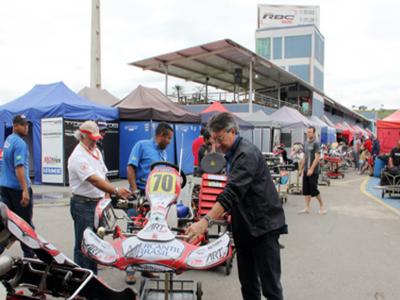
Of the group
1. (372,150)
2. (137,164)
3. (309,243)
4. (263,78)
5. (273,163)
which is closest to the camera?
(137,164)

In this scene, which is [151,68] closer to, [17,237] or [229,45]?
[229,45]

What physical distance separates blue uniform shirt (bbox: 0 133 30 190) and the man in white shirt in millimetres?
1215

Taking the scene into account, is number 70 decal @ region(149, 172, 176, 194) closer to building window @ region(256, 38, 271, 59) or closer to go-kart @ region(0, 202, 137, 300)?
go-kart @ region(0, 202, 137, 300)

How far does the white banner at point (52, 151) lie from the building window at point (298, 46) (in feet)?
151

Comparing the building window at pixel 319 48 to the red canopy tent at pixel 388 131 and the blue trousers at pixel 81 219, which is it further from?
the blue trousers at pixel 81 219

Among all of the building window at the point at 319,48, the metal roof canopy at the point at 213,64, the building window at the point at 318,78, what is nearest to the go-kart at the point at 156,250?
the metal roof canopy at the point at 213,64

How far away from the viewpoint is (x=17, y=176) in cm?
507

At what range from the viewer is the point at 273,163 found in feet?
32.8

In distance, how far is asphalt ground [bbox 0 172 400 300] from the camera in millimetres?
4754

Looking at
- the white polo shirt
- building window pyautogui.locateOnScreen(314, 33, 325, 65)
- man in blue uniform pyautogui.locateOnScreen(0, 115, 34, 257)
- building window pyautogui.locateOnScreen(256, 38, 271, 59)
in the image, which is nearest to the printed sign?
the white polo shirt

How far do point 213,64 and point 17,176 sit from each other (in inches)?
960

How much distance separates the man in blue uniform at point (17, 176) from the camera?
5.08 metres

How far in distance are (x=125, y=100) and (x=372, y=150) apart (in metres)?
13.7

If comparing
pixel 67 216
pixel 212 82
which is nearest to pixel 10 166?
pixel 67 216
